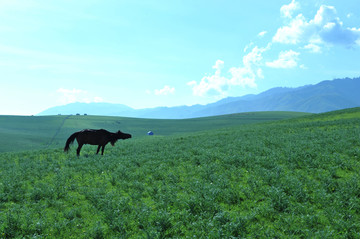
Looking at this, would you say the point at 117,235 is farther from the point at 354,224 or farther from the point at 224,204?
the point at 354,224

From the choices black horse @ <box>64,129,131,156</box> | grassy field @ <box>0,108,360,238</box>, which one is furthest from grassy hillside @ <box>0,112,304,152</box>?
grassy field @ <box>0,108,360,238</box>

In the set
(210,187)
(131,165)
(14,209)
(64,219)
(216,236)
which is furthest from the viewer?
(131,165)

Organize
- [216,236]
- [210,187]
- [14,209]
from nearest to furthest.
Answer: [216,236] → [14,209] → [210,187]

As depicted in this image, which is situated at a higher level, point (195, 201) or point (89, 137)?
point (89, 137)

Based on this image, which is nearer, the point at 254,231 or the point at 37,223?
the point at 254,231

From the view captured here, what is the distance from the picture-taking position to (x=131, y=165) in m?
16.2

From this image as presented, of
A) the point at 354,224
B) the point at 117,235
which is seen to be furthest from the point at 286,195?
the point at 117,235

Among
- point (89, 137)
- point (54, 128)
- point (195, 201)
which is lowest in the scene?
point (195, 201)

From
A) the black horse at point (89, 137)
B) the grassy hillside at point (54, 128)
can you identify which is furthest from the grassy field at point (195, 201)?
the grassy hillside at point (54, 128)

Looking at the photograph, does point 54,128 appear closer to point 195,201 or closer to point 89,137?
point 89,137

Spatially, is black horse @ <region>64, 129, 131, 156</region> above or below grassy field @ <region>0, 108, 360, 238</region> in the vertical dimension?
above

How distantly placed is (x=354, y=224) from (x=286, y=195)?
2.66 meters

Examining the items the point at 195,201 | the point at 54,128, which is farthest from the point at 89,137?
the point at 54,128

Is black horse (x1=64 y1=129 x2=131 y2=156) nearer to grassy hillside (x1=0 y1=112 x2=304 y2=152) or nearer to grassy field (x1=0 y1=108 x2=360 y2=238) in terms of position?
grassy field (x1=0 y1=108 x2=360 y2=238)
